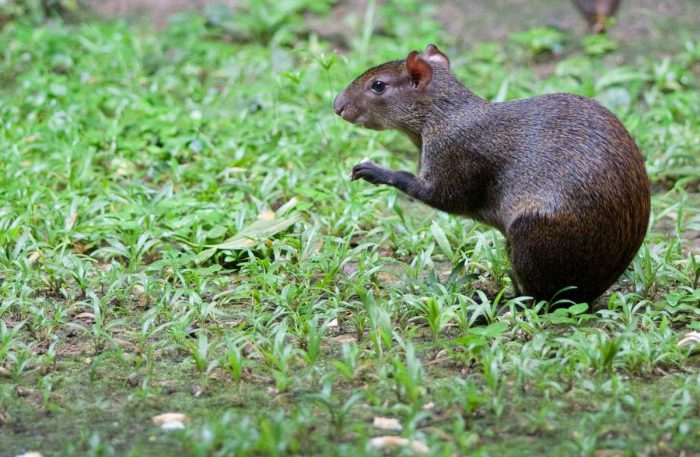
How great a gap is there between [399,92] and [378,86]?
0.16 meters

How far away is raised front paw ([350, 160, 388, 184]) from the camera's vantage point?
521 centimetres

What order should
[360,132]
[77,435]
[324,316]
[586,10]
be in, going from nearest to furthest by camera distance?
1. [77,435]
2. [324,316]
3. [360,132]
4. [586,10]

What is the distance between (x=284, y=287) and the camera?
191 inches

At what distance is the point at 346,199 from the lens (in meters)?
6.23

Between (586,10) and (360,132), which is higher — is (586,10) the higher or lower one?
the higher one

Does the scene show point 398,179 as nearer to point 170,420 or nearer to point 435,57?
point 435,57

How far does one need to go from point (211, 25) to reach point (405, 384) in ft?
22.9

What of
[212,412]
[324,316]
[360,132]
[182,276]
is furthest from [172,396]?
[360,132]

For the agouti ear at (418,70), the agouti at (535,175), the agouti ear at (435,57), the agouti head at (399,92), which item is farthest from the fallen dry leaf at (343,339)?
the agouti ear at (435,57)

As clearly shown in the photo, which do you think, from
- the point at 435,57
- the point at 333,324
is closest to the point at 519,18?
the point at 435,57

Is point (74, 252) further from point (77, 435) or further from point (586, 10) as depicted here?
point (586, 10)

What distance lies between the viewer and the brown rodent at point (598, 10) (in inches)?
356

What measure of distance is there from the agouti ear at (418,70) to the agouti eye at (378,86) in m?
0.19

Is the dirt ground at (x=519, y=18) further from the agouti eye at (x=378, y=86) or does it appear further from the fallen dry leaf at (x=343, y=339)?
the fallen dry leaf at (x=343, y=339)
